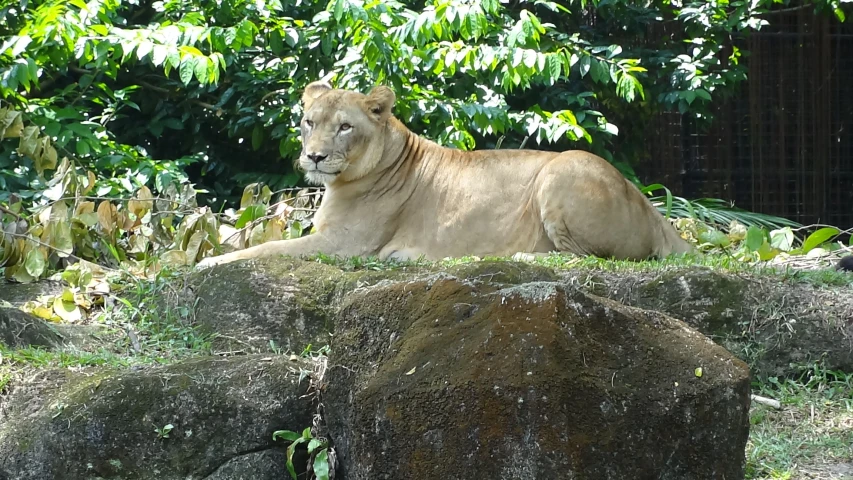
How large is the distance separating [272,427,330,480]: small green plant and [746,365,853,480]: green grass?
5.05ft

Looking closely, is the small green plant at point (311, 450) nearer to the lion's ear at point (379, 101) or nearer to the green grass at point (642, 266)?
the green grass at point (642, 266)

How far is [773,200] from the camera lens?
38.0 feet

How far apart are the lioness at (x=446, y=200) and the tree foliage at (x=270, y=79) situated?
64cm

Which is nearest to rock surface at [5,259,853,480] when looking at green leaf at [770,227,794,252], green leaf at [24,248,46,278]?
green leaf at [24,248,46,278]

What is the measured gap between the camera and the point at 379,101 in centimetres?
661

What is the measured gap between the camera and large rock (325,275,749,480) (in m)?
3.39

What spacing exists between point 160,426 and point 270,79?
226 inches

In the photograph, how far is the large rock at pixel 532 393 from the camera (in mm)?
3393

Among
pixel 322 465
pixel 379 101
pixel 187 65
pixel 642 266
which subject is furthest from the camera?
pixel 187 65

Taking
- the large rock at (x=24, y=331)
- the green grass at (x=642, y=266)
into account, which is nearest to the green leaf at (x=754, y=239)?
the green grass at (x=642, y=266)

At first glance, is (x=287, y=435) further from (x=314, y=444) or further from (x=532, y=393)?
(x=532, y=393)

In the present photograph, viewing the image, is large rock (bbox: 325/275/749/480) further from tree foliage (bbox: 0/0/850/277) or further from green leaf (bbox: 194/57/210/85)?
green leaf (bbox: 194/57/210/85)

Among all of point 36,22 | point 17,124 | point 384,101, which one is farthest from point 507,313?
point 36,22

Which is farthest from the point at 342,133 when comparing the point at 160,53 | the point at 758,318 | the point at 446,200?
the point at 758,318
